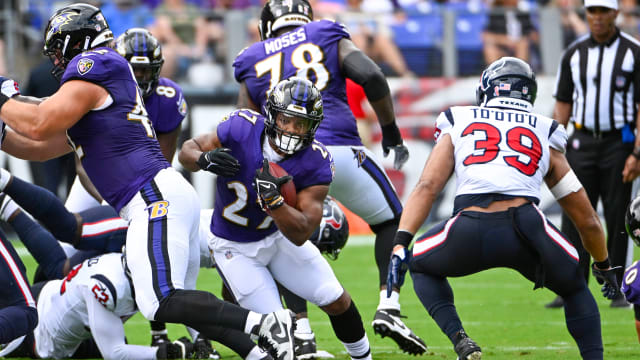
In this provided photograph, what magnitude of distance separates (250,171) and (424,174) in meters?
0.86

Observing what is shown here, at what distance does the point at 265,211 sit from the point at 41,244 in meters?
1.89

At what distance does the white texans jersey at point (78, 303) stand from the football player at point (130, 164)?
58cm

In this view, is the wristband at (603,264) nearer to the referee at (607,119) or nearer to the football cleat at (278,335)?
the football cleat at (278,335)

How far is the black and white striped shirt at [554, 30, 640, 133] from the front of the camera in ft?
22.8

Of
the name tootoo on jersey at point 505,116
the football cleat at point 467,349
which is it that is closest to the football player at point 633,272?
the name tootoo on jersey at point 505,116

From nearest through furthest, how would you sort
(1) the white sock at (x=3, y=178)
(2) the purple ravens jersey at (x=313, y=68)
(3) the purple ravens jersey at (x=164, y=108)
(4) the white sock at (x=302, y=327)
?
(4) the white sock at (x=302, y=327) → (1) the white sock at (x=3, y=178) → (2) the purple ravens jersey at (x=313, y=68) → (3) the purple ravens jersey at (x=164, y=108)

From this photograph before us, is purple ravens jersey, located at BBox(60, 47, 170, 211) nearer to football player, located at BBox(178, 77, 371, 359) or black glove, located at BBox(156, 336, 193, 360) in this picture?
football player, located at BBox(178, 77, 371, 359)

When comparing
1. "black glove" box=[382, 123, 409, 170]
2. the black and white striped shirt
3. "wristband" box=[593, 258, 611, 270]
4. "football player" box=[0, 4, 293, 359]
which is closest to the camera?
"football player" box=[0, 4, 293, 359]

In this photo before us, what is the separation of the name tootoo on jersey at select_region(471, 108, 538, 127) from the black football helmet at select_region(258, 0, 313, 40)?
1862 millimetres

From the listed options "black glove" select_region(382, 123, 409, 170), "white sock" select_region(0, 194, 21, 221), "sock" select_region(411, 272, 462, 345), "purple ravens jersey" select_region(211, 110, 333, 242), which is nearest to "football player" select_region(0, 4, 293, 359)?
"purple ravens jersey" select_region(211, 110, 333, 242)

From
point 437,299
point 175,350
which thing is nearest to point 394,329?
point 437,299

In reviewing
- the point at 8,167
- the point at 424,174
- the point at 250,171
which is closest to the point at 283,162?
the point at 250,171

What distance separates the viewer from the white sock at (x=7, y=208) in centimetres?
575

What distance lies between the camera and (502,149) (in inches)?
172
